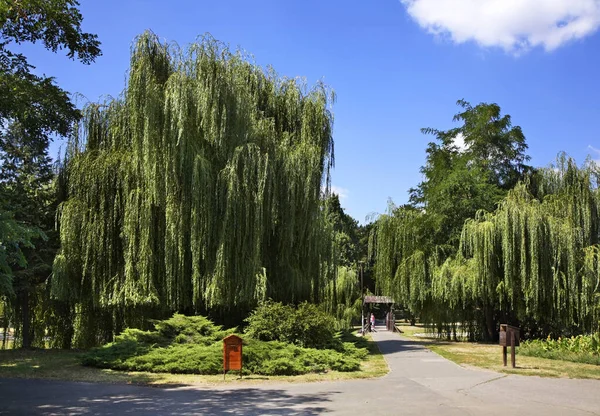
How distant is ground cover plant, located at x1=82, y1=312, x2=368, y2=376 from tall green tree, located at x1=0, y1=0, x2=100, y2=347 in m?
3.09

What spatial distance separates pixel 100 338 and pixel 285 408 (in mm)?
11296

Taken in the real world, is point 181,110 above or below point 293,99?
below

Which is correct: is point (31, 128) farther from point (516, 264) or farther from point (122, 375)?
point (516, 264)

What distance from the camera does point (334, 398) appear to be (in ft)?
30.1

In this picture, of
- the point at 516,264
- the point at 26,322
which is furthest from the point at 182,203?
the point at 516,264

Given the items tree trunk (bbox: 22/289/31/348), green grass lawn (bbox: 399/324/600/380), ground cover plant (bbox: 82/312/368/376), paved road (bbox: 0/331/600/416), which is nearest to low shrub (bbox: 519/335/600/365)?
green grass lawn (bbox: 399/324/600/380)

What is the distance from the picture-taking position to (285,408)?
8.39 metres

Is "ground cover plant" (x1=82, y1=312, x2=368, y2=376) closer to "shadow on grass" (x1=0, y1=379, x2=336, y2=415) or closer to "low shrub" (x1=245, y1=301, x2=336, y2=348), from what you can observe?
"low shrub" (x1=245, y1=301, x2=336, y2=348)

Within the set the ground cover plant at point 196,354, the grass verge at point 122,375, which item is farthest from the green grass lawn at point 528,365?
the ground cover plant at point 196,354

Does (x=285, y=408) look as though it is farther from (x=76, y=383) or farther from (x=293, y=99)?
(x=293, y=99)

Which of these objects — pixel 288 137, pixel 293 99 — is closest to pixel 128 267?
pixel 288 137

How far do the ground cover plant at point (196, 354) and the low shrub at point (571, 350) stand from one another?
5.96 m

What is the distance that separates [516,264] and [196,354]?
486 inches

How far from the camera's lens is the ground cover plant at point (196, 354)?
11977 millimetres
